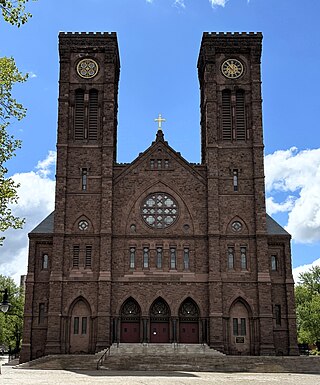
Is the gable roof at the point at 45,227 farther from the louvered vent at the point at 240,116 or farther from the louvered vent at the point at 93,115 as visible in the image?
the louvered vent at the point at 240,116

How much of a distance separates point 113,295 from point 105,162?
10.1 m

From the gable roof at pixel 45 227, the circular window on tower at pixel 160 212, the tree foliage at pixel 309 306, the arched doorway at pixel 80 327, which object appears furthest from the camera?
the tree foliage at pixel 309 306

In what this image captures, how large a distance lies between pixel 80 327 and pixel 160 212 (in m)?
10.3

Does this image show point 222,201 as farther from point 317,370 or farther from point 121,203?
point 317,370

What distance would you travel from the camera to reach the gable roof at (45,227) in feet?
152

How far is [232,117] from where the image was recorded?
47688 mm

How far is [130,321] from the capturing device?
1724 inches

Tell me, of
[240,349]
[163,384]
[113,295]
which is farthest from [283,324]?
[163,384]

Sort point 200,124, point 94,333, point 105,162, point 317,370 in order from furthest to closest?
point 200,124 → point 105,162 → point 94,333 → point 317,370

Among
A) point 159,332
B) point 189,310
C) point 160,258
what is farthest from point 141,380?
point 160,258

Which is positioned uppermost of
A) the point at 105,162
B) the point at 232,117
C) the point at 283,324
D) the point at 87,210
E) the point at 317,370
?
the point at 232,117

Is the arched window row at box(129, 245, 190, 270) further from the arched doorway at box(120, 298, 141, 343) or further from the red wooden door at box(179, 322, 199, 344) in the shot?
the red wooden door at box(179, 322, 199, 344)

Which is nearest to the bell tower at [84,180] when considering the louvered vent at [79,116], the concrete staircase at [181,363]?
the louvered vent at [79,116]

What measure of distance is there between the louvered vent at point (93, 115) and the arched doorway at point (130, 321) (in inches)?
518
